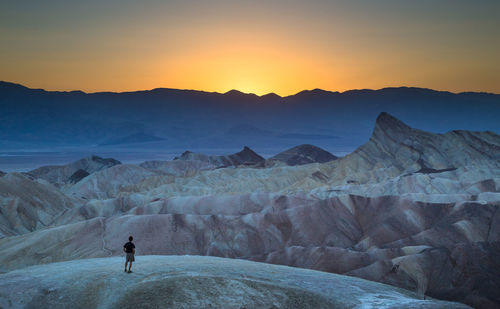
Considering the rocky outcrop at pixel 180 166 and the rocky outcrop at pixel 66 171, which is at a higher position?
the rocky outcrop at pixel 180 166

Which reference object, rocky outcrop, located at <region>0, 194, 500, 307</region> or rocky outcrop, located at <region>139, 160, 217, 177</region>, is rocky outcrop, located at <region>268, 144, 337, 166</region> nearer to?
rocky outcrop, located at <region>139, 160, 217, 177</region>

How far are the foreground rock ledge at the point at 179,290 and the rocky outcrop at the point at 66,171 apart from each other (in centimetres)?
10190

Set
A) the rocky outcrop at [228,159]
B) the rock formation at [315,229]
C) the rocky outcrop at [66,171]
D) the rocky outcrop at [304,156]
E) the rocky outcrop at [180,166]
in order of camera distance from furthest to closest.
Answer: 1. the rocky outcrop at [304,156]
2. the rocky outcrop at [228,159]
3. the rocky outcrop at [180,166]
4. the rocky outcrop at [66,171]
5. the rock formation at [315,229]

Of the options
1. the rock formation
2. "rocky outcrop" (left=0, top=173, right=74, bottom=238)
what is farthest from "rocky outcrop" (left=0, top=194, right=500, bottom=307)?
"rocky outcrop" (left=0, top=173, right=74, bottom=238)

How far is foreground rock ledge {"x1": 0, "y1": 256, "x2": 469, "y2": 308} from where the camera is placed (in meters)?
19.8

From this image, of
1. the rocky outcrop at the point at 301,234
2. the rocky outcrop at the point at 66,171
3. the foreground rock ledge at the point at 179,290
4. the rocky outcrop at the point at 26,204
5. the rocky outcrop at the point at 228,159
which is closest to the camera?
the foreground rock ledge at the point at 179,290

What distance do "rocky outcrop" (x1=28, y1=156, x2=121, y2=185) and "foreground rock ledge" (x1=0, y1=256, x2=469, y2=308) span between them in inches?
4012

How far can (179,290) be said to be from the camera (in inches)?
789

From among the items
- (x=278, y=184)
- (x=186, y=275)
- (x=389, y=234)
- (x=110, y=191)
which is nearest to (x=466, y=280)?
(x=389, y=234)

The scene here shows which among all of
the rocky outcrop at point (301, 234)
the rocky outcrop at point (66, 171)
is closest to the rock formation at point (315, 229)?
the rocky outcrop at point (301, 234)

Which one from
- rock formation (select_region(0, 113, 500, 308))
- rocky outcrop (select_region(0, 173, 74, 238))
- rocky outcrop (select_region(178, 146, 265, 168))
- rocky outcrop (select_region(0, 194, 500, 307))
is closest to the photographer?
rock formation (select_region(0, 113, 500, 308))

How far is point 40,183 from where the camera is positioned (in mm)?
77375

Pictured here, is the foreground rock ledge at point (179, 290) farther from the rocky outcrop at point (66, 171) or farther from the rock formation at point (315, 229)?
the rocky outcrop at point (66, 171)

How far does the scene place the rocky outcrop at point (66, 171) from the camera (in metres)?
125
